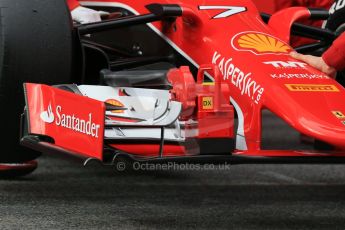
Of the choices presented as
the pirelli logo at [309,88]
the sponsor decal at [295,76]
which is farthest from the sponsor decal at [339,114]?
the sponsor decal at [295,76]

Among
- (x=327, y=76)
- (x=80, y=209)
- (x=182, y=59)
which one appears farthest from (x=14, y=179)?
(x=327, y=76)

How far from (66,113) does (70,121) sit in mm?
40

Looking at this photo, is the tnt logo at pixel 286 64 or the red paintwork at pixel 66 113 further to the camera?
the tnt logo at pixel 286 64

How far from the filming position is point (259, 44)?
13.6 feet

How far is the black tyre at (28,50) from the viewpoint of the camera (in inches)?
153

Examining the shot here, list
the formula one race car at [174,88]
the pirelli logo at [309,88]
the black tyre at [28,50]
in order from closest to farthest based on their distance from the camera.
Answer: the formula one race car at [174,88], the pirelli logo at [309,88], the black tyre at [28,50]

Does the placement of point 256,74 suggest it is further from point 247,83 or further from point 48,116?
point 48,116

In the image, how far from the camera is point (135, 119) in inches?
147

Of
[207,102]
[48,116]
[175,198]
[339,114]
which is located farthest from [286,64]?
[48,116]

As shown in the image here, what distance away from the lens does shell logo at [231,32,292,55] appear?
13.4 feet

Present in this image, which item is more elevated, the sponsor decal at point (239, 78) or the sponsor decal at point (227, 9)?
the sponsor decal at point (227, 9)

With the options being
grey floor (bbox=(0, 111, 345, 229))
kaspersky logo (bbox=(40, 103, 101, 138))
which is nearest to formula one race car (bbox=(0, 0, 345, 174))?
kaspersky logo (bbox=(40, 103, 101, 138))

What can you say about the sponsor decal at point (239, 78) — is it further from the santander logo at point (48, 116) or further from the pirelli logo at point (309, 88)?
the santander logo at point (48, 116)

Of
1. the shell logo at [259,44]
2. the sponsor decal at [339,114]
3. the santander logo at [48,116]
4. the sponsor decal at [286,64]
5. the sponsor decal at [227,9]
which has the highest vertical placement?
the sponsor decal at [227,9]
